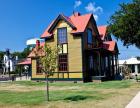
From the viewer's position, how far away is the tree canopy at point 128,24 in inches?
1371

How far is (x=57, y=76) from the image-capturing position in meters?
37.7

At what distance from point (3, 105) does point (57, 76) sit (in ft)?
70.1

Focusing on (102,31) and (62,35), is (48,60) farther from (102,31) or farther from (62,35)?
(102,31)

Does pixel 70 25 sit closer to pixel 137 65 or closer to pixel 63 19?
pixel 63 19

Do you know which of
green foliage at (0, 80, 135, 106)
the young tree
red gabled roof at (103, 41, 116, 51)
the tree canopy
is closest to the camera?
green foliage at (0, 80, 135, 106)

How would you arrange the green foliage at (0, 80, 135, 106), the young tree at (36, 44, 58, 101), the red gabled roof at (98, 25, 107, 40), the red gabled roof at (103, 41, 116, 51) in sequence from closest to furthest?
the green foliage at (0, 80, 135, 106) → the young tree at (36, 44, 58, 101) → the red gabled roof at (103, 41, 116, 51) → the red gabled roof at (98, 25, 107, 40)

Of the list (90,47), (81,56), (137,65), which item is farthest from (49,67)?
(137,65)

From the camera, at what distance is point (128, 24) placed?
3541 centimetres

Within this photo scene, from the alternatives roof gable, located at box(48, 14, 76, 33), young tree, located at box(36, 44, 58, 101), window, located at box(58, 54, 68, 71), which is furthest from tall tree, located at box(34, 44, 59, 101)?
window, located at box(58, 54, 68, 71)

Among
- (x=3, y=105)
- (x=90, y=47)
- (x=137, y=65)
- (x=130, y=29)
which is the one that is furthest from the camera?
(x=137, y=65)

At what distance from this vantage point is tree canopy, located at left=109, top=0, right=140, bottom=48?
34812mm

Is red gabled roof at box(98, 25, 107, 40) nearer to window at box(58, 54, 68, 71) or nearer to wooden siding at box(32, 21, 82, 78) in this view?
wooden siding at box(32, 21, 82, 78)

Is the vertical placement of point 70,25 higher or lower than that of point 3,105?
higher

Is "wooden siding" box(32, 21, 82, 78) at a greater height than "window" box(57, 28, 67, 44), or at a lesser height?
lesser
